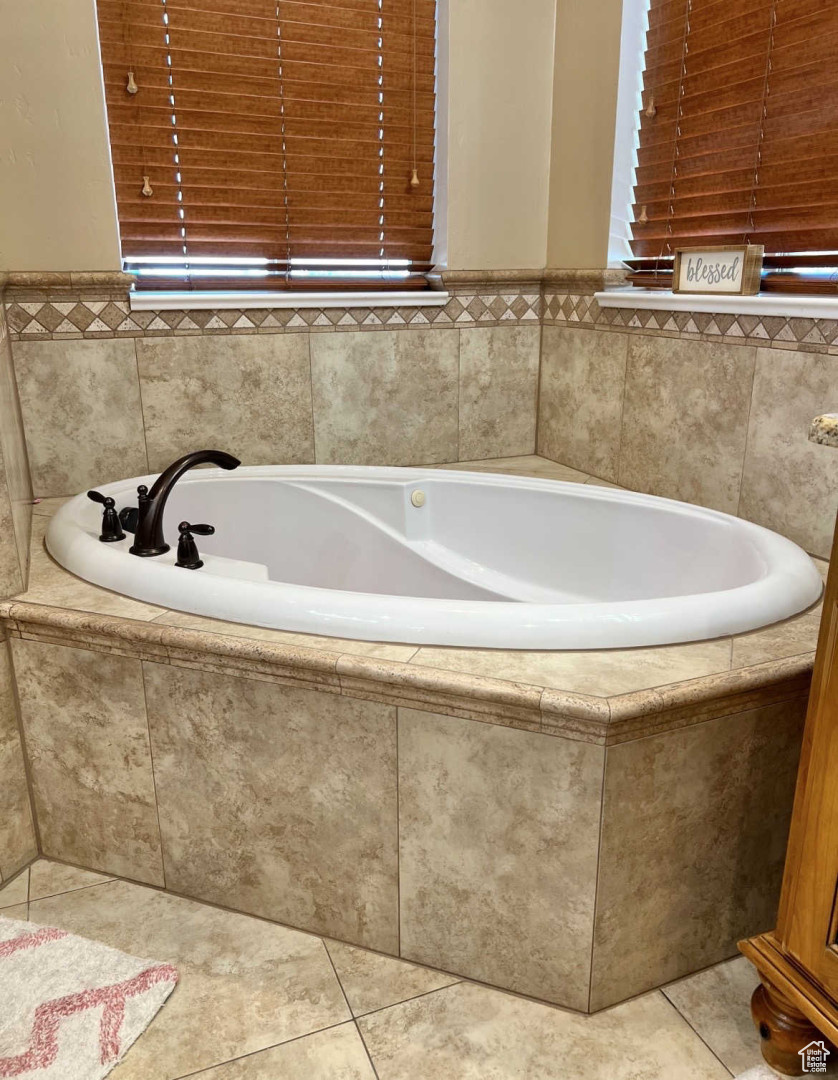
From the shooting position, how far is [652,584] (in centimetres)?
199

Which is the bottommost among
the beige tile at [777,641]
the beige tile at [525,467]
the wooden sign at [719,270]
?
the beige tile at [525,467]

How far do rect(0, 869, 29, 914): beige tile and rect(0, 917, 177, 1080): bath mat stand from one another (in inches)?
2.5

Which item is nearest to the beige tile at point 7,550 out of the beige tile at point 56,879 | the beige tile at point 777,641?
the beige tile at point 56,879

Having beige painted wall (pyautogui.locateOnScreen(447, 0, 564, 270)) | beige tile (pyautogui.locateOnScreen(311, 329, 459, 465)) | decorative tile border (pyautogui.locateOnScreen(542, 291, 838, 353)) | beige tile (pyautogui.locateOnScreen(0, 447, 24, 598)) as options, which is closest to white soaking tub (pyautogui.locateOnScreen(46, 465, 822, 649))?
beige tile (pyautogui.locateOnScreen(0, 447, 24, 598))

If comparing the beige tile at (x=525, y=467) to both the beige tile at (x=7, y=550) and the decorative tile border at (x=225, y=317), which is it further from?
the beige tile at (x=7, y=550)

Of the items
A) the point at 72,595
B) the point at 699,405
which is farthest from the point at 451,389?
the point at 72,595

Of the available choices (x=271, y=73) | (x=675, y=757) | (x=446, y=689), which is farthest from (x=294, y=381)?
(x=675, y=757)

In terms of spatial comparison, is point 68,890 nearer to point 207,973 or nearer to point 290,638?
point 207,973

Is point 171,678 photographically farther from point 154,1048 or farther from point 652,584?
point 652,584

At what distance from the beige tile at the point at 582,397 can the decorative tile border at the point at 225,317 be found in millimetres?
172

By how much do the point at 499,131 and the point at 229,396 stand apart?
1.13m

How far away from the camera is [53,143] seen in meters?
2.07

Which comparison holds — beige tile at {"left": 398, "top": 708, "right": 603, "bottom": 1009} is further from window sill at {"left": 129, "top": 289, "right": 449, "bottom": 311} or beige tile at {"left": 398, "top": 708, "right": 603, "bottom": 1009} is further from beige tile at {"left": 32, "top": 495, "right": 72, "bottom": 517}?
window sill at {"left": 129, "top": 289, "right": 449, "bottom": 311}

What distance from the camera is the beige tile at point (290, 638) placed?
1.27 metres
